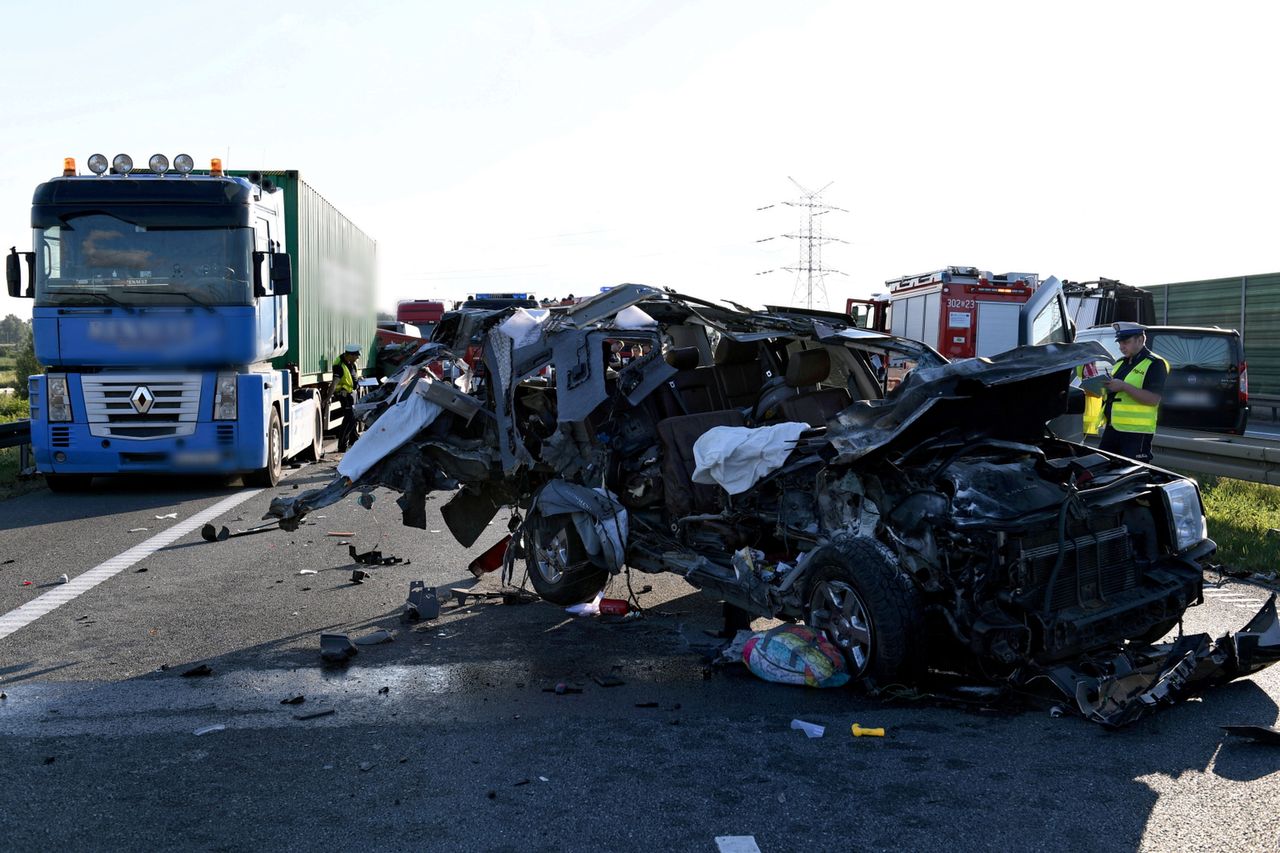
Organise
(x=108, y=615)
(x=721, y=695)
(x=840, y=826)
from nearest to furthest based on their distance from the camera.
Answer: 1. (x=840, y=826)
2. (x=721, y=695)
3. (x=108, y=615)

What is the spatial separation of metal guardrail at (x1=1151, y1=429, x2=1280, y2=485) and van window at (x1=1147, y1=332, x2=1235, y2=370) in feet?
17.5

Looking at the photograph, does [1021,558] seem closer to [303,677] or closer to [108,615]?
[303,677]

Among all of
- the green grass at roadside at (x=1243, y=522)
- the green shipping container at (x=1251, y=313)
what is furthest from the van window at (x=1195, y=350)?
the green shipping container at (x=1251, y=313)

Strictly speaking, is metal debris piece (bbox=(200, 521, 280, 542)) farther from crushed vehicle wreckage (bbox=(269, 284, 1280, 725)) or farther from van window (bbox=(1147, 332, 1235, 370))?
van window (bbox=(1147, 332, 1235, 370))

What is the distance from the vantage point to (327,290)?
55.9ft

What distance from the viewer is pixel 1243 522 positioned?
9.74 m

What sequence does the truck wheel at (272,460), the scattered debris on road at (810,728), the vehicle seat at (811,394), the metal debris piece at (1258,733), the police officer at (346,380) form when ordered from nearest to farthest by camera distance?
the metal debris piece at (1258,733), the scattered debris on road at (810,728), the vehicle seat at (811,394), the truck wheel at (272,460), the police officer at (346,380)

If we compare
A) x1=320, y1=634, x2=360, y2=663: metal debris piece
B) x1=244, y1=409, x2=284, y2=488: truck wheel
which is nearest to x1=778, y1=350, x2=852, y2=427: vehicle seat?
x1=320, y1=634, x2=360, y2=663: metal debris piece

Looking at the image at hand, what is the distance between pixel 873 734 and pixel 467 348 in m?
4.04

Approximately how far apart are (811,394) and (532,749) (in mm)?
2891

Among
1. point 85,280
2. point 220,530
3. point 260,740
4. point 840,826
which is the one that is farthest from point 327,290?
point 840,826

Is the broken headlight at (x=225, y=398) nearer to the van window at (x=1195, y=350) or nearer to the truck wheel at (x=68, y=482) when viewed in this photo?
the truck wheel at (x=68, y=482)

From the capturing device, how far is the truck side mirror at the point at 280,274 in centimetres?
1251

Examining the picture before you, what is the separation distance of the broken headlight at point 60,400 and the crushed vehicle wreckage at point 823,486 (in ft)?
19.6
